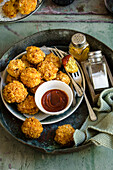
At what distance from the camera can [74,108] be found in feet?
5.62

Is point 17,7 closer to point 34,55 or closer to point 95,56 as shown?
point 34,55

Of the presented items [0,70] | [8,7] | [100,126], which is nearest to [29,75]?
[0,70]

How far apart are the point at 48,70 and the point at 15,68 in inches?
9.5

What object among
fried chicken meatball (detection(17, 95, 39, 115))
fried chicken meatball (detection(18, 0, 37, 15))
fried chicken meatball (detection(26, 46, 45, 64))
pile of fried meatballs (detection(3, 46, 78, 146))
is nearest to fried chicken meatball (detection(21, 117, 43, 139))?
pile of fried meatballs (detection(3, 46, 78, 146))

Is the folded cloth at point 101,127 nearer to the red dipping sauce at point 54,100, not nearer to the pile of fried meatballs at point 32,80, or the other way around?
the pile of fried meatballs at point 32,80

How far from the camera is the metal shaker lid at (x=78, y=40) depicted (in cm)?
182

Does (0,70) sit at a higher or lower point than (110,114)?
higher

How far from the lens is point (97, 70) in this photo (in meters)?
1.80

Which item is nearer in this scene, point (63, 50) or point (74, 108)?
point (74, 108)

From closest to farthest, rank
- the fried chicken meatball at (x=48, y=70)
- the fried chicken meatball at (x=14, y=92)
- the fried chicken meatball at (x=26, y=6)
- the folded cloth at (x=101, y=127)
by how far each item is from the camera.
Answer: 1. the folded cloth at (x=101, y=127)
2. the fried chicken meatball at (x=14, y=92)
3. the fried chicken meatball at (x=48, y=70)
4. the fried chicken meatball at (x=26, y=6)

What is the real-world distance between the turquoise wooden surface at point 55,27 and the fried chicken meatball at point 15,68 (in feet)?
1.32

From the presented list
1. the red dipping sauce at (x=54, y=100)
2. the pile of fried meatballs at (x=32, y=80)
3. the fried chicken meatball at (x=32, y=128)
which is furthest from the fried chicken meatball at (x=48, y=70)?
the fried chicken meatball at (x=32, y=128)

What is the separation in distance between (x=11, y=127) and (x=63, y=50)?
768mm

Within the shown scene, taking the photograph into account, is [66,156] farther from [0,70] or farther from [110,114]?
[0,70]
